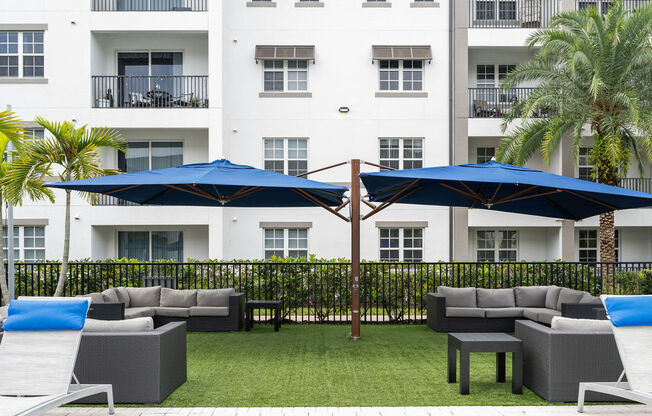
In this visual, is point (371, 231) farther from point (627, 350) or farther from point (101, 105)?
point (627, 350)

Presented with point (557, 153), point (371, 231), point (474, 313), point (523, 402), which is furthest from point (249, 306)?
point (557, 153)

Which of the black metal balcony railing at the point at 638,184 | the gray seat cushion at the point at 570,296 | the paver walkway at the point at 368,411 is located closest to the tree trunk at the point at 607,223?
the black metal balcony railing at the point at 638,184

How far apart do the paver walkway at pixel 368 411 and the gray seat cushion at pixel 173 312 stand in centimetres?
513

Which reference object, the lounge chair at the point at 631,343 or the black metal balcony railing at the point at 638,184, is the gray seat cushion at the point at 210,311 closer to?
the lounge chair at the point at 631,343

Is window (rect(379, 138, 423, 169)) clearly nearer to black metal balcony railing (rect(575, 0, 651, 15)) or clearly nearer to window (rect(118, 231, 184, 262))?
window (rect(118, 231, 184, 262))

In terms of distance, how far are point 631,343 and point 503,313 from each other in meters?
5.44

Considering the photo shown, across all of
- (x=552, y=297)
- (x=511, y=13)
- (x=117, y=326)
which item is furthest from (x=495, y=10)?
(x=117, y=326)

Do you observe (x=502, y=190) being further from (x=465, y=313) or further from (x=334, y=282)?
(x=334, y=282)

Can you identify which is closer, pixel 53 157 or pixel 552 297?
pixel 552 297

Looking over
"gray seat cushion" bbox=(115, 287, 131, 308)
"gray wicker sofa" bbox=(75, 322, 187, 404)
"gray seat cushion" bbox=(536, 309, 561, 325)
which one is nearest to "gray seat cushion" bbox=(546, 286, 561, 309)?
"gray seat cushion" bbox=(536, 309, 561, 325)

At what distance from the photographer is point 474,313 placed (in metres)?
10.7

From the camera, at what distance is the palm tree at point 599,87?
50.7ft

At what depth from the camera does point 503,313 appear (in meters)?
10.8

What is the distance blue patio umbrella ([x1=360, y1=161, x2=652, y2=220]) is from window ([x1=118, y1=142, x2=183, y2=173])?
34.6 ft
